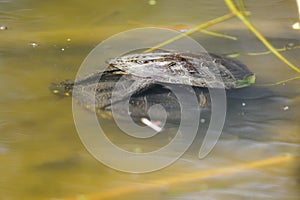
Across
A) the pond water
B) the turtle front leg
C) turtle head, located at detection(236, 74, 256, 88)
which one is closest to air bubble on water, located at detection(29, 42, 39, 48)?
the pond water

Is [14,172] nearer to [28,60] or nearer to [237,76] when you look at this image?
[28,60]

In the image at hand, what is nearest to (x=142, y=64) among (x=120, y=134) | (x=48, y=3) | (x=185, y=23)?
(x=120, y=134)

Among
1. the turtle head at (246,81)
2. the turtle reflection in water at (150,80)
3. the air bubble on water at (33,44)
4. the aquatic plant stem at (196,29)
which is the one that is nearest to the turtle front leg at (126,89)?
the turtle reflection in water at (150,80)

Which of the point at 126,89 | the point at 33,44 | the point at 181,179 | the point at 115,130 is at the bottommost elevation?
the point at 181,179

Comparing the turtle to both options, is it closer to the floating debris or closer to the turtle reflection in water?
the turtle reflection in water

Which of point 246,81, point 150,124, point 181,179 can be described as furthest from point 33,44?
point 181,179

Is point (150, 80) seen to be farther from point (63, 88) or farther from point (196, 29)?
point (196, 29)
